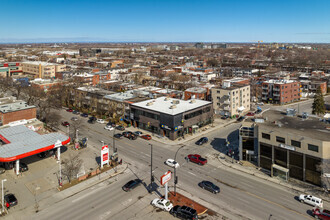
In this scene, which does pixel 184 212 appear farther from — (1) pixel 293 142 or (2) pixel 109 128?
(2) pixel 109 128

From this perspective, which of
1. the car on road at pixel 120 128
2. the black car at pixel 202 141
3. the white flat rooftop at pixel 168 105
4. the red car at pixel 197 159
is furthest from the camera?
the car on road at pixel 120 128

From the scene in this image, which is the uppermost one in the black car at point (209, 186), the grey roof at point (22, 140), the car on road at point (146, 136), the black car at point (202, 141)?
the grey roof at point (22, 140)

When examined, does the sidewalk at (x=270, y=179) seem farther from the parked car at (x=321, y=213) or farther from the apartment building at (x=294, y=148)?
the parked car at (x=321, y=213)

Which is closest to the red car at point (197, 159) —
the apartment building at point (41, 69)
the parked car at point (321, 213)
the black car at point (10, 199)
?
the parked car at point (321, 213)

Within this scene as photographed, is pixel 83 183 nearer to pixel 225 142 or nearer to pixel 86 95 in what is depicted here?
pixel 225 142

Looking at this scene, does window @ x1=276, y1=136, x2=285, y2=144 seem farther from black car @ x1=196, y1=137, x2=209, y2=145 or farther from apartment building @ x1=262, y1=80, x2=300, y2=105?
apartment building @ x1=262, y1=80, x2=300, y2=105

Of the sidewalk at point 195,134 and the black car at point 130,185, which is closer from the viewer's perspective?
the black car at point 130,185

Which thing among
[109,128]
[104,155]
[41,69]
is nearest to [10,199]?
[104,155]

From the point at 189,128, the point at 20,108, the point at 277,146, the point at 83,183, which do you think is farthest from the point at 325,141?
the point at 20,108

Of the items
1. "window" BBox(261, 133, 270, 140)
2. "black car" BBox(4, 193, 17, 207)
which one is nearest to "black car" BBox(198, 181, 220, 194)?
"window" BBox(261, 133, 270, 140)
